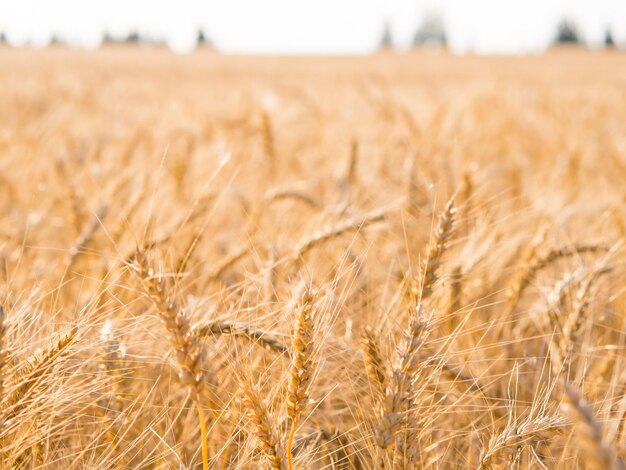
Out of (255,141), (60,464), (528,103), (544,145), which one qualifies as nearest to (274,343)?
(60,464)

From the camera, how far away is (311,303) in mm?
715

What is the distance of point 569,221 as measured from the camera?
1966 millimetres

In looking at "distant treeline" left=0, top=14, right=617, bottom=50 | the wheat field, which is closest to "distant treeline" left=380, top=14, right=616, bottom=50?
"distant treeline" left=0, top=14, right=617, bottom=50

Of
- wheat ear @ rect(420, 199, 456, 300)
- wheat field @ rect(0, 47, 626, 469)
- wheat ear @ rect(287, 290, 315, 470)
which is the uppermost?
wheat ear @ rect(420, 199, 456, 300)

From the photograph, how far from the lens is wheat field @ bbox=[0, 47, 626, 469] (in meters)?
0.79

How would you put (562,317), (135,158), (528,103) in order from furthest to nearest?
(528,103)
(135,158)
(562,317)

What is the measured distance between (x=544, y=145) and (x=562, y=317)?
9.84ft

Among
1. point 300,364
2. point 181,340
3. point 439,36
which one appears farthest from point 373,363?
point 439,36

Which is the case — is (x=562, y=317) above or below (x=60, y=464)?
above

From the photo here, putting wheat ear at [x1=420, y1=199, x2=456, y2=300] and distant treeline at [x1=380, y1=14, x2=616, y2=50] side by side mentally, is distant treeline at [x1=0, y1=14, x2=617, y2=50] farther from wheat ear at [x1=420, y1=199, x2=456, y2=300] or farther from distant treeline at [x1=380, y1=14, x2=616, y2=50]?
wheat ear at [x1=420, y1=199, x2=456, y2=300]

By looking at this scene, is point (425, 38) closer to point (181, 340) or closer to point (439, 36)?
point (439, 36)

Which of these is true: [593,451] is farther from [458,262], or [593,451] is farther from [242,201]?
[242,201]

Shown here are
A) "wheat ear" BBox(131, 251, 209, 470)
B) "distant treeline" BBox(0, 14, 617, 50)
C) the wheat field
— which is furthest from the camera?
"distant treeline" BBox(0, 14, 617, 50)

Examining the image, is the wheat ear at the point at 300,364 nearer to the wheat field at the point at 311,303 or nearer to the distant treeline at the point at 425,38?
the wheat field at the point at 311,303
